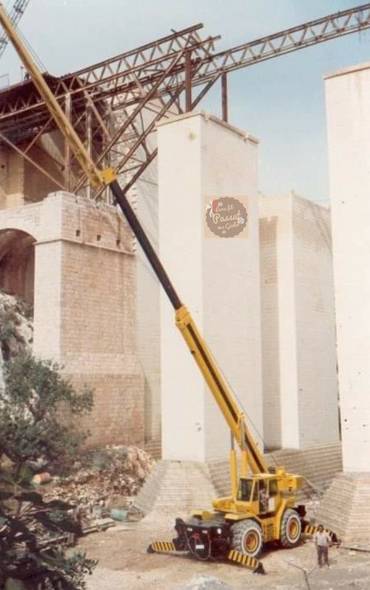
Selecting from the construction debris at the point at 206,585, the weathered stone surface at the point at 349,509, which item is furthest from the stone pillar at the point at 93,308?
Answer: the construction debris at the point at 206,585

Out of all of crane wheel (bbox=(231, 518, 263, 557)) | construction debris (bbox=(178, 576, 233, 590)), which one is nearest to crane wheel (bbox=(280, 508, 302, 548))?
crane wheel (bbox=(231, 518, 263, 557))

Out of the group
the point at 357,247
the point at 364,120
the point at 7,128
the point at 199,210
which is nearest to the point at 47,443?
the point at 199,210

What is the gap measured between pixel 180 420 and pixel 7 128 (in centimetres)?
1741

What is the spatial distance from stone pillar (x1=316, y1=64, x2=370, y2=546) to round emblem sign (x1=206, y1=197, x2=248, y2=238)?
4297 millimetres

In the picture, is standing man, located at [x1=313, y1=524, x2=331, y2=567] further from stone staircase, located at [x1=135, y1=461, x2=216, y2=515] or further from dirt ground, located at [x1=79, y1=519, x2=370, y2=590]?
stone staircase, located at [x1=135, y1=461, x2=216, y2=515]

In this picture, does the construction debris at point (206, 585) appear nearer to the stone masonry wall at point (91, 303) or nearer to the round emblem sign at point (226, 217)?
the round emblem sign at point (226, 217)

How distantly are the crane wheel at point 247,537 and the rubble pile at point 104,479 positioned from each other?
6304mm

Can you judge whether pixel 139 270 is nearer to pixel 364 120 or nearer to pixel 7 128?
pixel 7 128

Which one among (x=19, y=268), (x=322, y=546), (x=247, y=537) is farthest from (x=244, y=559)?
(x=19, y=268)

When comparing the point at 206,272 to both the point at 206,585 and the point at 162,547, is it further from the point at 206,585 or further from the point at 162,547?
the point at 206,585

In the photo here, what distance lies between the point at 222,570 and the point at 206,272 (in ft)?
28.8

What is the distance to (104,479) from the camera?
20.7m

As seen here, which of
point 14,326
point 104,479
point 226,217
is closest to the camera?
point 226,217

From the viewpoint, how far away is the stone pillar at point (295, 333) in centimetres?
2305
